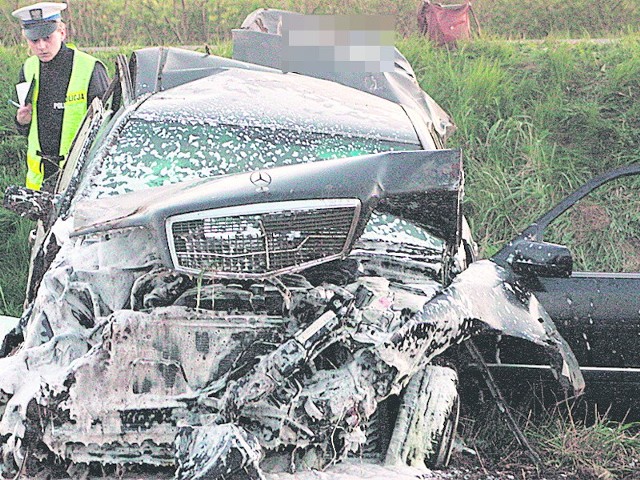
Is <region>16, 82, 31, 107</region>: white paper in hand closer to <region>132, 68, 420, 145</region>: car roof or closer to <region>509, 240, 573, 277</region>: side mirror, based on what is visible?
<region>132, 68, 420, 145</region>: car roof

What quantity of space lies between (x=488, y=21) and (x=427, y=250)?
22.8 feet

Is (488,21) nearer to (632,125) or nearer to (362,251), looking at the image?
(632,125)

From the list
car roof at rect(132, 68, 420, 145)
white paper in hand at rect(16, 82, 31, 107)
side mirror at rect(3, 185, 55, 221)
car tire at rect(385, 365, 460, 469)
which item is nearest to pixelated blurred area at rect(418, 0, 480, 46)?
white paper in hand at rect(16, 82, 31, 107)

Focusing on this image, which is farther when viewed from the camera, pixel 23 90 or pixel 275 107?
pixel 23 90

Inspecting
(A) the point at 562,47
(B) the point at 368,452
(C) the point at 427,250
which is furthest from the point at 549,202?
(B) the point at 368,452

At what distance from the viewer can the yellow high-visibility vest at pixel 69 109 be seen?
16.5 feet

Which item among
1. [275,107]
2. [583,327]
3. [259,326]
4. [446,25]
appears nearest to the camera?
[259,326]

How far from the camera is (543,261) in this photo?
121 inches

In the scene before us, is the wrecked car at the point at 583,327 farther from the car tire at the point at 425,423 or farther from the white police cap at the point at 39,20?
the white police cap at the point at 39,20

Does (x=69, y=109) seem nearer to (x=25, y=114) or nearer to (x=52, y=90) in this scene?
(x=52, y=90)

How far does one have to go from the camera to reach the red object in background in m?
7.85

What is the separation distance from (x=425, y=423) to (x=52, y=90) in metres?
3.31

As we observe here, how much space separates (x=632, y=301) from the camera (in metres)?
3.21

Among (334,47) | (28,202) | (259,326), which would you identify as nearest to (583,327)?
(259,326)
